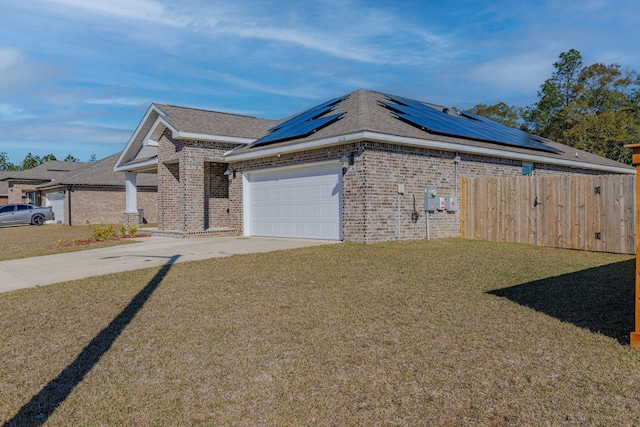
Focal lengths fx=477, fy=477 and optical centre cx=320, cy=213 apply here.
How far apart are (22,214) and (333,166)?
25.8 meters

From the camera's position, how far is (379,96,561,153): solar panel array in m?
14.7

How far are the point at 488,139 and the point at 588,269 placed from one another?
7815mm

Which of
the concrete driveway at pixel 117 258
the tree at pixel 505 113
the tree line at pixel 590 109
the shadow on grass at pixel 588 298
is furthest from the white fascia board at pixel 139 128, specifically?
the tree at pixel 505 113

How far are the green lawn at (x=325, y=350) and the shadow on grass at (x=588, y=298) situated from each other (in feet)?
0.11

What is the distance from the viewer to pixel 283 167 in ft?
48.6

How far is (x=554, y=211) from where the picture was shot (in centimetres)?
1248

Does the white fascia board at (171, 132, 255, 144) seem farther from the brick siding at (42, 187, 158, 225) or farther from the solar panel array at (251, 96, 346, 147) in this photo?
the brick siding at (42, 187, 158, 225)

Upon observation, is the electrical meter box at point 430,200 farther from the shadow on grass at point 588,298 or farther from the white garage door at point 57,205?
the white garage door at point 57,205

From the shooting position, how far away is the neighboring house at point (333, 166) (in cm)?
1287

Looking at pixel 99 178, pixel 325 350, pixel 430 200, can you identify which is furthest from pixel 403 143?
pixel 99 178

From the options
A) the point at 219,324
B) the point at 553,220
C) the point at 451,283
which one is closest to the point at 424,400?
the point at 219,324

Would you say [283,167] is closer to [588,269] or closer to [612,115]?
[588,269]

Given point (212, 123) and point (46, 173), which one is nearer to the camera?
point (212, 123)

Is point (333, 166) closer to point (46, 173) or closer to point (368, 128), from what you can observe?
point (368, 128)
